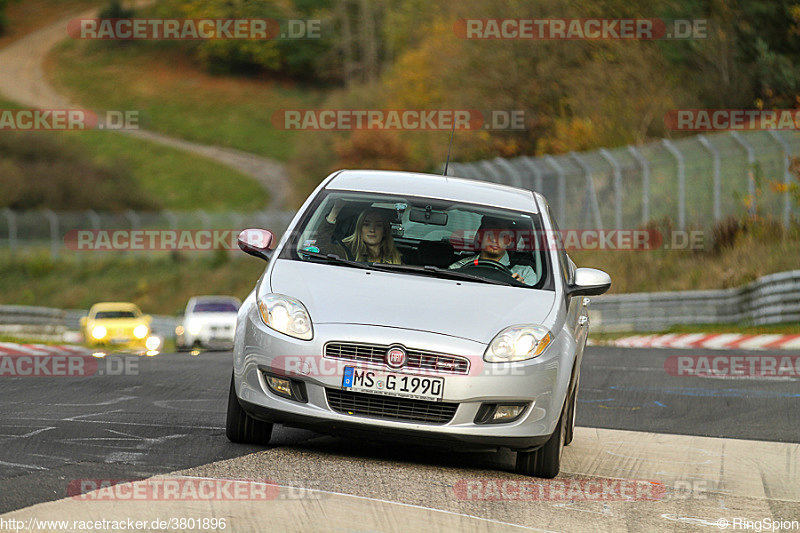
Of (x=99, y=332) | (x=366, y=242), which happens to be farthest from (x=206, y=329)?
(x=366, y=242)

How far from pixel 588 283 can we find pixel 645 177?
2137 centimetres

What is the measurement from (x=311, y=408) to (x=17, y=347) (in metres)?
11.4

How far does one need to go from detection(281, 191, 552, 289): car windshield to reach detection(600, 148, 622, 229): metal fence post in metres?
21.3

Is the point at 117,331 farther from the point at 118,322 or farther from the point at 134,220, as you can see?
the point at 134,220

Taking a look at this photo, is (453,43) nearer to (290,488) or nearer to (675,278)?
(675,278)

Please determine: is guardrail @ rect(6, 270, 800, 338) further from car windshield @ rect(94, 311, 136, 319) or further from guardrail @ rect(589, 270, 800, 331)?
car windshield @ rect(94, 311, 136, 319)

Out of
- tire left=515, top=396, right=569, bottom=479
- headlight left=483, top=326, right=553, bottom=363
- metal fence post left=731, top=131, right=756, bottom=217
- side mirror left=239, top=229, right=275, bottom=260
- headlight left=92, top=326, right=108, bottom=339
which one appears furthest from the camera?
headlight left=92, top=326, right=108, bottom=339

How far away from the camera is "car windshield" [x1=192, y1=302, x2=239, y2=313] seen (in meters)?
29.7

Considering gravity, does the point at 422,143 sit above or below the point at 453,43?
below

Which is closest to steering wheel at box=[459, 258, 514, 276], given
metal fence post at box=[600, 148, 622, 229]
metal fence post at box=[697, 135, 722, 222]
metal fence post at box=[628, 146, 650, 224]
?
metal fence post at box=[697, 135, 722, 222]

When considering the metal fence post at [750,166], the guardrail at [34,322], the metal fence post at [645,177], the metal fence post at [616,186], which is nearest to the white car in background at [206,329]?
the guardrail at [34,322]

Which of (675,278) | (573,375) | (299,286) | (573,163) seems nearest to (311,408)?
(299,286)

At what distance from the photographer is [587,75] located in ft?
141

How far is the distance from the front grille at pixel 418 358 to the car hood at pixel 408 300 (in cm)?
14
